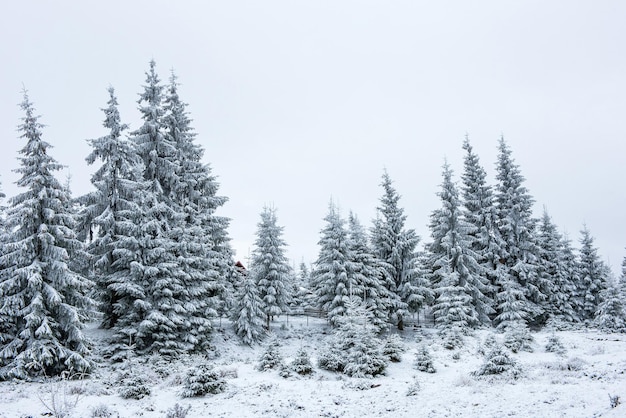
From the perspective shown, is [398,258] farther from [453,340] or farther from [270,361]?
[270,361]

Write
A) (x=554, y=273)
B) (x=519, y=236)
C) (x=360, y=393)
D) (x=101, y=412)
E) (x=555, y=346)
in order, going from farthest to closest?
(x=554, y=273) → (x=519, y=236) → (x=555, y=346) → (x=360, y=393) → (x=101, y=412)

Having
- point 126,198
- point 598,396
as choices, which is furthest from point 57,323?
point 598,396

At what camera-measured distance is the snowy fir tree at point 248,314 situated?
90.7ft

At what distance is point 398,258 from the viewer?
110 ft

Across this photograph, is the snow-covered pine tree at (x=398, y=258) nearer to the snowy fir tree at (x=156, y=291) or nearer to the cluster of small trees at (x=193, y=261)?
the cluster of small trees at (x=193, y=261)

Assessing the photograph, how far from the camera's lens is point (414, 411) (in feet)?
38.7

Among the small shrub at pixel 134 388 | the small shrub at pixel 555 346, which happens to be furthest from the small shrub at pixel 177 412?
the small shrub at pixel 555 346

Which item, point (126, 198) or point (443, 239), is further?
point (443, 239)

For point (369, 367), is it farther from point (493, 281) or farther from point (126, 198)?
point (493, 281)

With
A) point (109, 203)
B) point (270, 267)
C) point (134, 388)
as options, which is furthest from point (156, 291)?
point (270, 267)

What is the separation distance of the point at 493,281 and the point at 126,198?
95.8 ft

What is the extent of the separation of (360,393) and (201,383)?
567 centimetres

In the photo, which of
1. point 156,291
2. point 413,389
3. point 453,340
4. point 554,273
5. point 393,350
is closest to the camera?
point 413,389

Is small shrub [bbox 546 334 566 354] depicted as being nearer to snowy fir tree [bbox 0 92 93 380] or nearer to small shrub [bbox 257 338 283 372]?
small shrub [bbox 257 338 283 372]
